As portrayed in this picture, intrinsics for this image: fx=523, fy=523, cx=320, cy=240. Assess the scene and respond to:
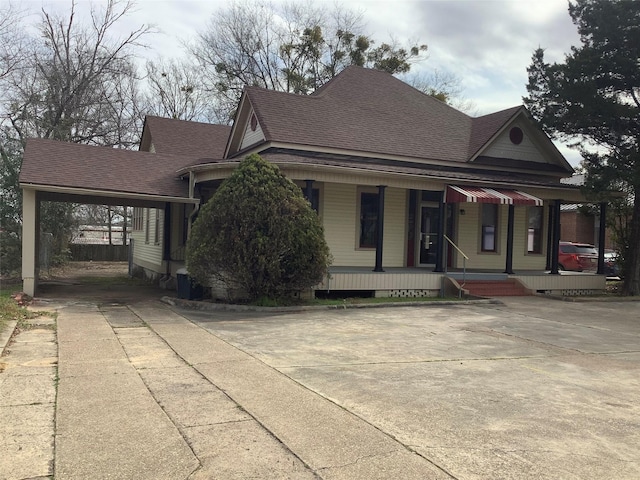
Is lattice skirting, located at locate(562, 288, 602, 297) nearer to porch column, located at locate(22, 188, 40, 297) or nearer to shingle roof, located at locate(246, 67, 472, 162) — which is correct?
shingle roof, located at locate(246, 67, 472, 162)

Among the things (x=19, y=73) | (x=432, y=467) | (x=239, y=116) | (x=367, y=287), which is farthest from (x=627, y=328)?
(x=19, y=73)

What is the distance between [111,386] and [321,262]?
6.96 metres

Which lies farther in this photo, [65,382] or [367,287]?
[367,287]

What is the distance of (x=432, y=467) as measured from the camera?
12.6ft

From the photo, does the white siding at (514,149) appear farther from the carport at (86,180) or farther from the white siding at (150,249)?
the white siding at (150,249)

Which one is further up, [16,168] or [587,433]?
[16,168]

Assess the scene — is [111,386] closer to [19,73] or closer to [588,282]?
[588,282]

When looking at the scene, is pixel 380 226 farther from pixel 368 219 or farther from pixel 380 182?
pixel 368 219

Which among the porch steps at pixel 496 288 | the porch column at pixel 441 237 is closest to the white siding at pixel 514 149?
the porch column at pixel 441 237

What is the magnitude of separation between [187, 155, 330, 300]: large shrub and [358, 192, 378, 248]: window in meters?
4.44

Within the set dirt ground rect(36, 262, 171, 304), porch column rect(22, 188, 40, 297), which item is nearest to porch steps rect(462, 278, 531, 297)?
dirt ground rect(36, 262, 171, 304)

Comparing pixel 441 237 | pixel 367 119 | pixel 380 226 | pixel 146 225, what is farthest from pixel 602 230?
pixel 146 225

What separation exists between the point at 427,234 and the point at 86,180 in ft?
35.6

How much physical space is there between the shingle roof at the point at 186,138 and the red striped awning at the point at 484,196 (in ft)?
35.4
